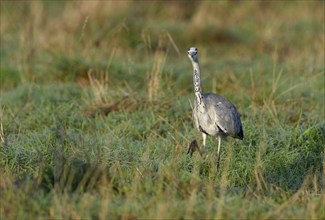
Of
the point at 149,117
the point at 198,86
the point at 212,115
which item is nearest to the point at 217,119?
the point at 212,115

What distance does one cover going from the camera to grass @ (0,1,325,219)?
14.5 feet

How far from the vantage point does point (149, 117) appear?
7270 mm

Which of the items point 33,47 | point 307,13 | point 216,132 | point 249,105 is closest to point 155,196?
point 216,132

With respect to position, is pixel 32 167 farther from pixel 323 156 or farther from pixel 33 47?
pixel 33 47

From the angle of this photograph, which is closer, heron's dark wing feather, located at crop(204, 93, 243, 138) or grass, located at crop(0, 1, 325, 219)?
grass, located at crop(0, 1, 325, 219)

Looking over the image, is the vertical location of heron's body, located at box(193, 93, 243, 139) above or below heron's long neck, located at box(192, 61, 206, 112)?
below

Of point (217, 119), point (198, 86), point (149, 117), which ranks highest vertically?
point (198, 86)

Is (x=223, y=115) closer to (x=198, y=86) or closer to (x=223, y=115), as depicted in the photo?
(x=223, y=115)

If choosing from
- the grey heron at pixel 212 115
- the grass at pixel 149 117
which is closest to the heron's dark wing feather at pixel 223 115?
the grey heron at pixel 212 115

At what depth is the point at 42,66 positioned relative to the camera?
9.07 m

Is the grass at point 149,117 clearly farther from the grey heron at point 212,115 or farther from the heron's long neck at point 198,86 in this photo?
the heron's long neck at point 198,86

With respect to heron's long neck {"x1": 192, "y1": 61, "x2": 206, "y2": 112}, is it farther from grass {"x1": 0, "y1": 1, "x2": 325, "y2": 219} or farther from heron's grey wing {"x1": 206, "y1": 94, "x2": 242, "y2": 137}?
grass {"x1": 0, "y1": 1, "x2": 325, "y2": 219}

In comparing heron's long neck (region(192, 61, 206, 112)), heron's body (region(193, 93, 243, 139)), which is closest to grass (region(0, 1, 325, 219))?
heron's body (region(193, 93, 243, 139))

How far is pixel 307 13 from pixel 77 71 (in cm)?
655
